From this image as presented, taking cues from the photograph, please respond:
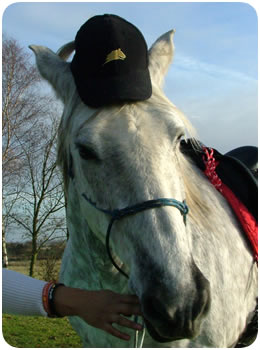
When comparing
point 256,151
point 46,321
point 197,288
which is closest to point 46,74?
point 197,288

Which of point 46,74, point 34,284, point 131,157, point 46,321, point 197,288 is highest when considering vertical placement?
point 46,74

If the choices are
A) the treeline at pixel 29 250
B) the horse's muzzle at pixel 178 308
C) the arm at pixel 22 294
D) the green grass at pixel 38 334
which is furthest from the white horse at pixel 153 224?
the treeline at pixel 29 250

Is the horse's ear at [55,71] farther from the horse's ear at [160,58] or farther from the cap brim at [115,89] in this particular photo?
the horse's ear at [160,58]

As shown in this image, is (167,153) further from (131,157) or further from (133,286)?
(133,286)

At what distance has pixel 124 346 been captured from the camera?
244cm

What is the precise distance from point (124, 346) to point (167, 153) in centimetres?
140

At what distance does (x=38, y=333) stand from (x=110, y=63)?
26.4 feet

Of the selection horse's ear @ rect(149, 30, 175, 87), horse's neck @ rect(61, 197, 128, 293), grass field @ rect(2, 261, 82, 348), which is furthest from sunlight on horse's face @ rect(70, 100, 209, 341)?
grass field @ rect(2, 261, 82, 348)

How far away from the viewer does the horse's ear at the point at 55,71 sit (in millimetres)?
2641

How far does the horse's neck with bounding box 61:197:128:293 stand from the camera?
248 cm

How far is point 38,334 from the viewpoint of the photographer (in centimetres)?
849

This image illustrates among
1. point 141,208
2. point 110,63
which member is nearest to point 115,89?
point 110,63

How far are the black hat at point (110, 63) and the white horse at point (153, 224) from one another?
3.2 inches

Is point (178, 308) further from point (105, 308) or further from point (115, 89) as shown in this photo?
point (115, 89)
